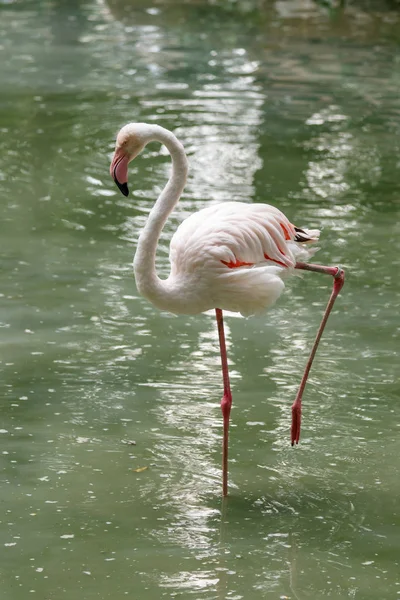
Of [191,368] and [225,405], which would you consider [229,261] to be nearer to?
[225,405]

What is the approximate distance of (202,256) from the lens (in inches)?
178

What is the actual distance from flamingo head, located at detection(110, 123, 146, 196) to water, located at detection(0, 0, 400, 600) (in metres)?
1.29

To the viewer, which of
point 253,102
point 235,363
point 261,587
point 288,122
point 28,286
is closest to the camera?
point 261,587

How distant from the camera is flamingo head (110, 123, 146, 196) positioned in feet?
14.6

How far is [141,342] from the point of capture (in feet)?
20.6

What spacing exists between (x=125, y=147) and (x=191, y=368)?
1779 millimetres

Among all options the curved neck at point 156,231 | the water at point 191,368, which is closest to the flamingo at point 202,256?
the curved neck at point 156,231

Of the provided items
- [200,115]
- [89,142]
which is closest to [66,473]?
[89,142]

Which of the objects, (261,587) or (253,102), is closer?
(261,587)

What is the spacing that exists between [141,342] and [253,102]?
6.14 m

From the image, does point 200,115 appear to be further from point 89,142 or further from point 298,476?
point 298,476

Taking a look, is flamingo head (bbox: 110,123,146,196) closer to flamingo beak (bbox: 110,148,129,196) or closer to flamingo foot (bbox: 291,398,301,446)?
flamingo beak (bbox: 110,148,129,196)

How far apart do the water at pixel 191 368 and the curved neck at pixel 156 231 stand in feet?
2.84

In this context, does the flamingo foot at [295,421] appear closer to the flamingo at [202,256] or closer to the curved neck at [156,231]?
the flamingo at [202,256]
